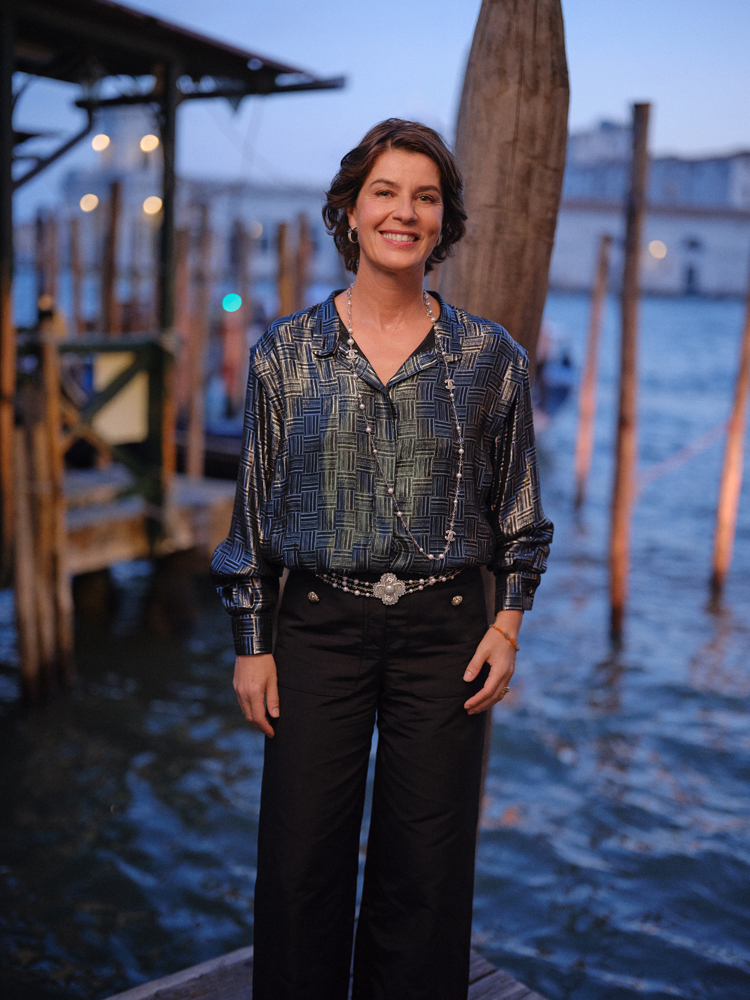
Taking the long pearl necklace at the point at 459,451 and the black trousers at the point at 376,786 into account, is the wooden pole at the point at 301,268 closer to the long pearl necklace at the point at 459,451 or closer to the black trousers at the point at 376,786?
the long pearl necklace at the point at 459,451

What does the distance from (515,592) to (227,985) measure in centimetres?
129

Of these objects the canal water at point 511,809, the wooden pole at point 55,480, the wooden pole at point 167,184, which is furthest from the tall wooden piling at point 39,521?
the wooden pole at point 167,184

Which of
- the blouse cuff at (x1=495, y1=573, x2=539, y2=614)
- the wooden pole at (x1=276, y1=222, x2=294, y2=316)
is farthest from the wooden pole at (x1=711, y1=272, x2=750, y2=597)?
the blouse cuff at (x1=495, y1=573, x2=539, y2=614)

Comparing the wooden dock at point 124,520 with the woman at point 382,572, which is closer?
the woman at point 382,572

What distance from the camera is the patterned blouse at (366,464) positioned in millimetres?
1905

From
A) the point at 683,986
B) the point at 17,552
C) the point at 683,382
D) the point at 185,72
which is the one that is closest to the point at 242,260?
the point at 185,72

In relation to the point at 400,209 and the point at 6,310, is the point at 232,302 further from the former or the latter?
the point at 400,209

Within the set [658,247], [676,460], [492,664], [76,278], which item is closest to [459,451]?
[492,664]

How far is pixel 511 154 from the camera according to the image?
244 centimetres

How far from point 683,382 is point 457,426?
36.4 m

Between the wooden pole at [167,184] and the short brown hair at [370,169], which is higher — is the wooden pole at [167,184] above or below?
above

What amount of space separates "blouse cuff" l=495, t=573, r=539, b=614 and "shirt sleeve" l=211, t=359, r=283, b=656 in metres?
0.46

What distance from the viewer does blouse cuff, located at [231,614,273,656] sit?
1.95 m

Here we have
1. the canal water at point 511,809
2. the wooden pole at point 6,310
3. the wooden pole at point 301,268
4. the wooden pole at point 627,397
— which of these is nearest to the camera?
the canal water at point 511,809
